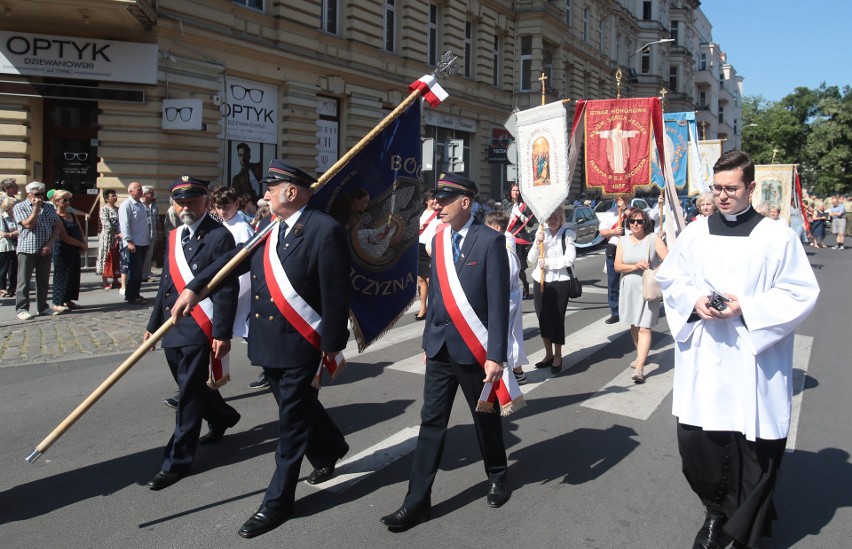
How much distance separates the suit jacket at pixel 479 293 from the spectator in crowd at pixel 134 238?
836 centimetres

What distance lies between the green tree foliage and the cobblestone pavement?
153 ft

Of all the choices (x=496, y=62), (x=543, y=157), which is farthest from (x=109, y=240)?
(x=496, y=62)

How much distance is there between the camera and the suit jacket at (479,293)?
4.07 m

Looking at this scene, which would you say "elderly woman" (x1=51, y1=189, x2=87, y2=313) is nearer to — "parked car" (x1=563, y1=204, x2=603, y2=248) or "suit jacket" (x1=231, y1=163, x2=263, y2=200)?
"suit jacket" (x1=231, y1=163, x2=263, y2=200)

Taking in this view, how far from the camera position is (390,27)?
23422 millimetres

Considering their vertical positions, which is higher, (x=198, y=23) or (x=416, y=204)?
(x=198, y=23)

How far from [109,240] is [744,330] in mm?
11248

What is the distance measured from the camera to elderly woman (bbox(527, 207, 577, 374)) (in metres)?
7.70

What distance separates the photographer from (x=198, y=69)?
16.0 meters

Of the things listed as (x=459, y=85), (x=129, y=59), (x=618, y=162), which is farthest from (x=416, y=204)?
(x=459, y=85)

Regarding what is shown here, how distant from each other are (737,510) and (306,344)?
242cm

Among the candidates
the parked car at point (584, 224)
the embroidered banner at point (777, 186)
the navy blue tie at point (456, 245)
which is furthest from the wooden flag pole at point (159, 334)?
the parked car at point (584, 224)

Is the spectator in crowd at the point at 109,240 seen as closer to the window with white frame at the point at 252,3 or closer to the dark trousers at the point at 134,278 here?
the dark trousers at the point at 134,278

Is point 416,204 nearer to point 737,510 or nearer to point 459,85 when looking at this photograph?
point 737,510
